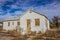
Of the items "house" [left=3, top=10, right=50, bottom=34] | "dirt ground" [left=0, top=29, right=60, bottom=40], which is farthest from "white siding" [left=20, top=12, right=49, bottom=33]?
"dirt ground" [left=0, top=29, right=60, bottom=40]

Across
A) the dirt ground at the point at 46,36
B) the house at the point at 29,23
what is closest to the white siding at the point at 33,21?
the house at the point at 29,23

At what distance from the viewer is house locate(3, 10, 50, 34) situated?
2432 millimetres

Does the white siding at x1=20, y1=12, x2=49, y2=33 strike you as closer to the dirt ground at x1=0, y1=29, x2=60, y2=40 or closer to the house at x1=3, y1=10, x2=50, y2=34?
the house at x1=3, y1=10, x2=50, y2=34

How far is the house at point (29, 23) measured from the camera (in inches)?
95.7

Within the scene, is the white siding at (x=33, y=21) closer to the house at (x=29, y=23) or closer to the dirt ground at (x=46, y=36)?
the house at (x=29, y=23)

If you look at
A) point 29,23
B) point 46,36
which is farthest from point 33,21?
point 46,36

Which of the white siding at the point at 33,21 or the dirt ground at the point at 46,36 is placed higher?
the white siding at the point at 33,21

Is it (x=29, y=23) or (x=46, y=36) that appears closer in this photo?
(x=46, y=36)

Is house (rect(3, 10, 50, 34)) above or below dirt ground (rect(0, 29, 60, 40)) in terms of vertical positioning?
above

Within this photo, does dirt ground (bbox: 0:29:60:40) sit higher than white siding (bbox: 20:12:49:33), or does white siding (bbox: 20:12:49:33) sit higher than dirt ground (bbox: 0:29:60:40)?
white siding (bbox: 20:12:49:33)

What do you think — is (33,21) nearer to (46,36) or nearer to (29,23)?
(29,23)

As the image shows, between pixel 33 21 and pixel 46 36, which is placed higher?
pixel 33 21

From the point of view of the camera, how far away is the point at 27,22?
8.23 feet

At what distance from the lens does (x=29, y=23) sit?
2508 millimetres
